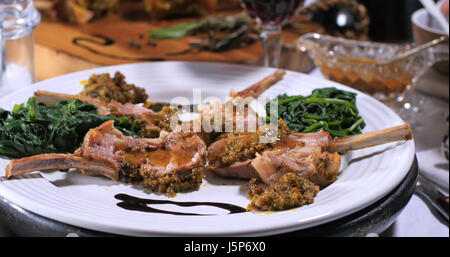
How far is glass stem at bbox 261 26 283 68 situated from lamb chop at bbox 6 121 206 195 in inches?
70.9

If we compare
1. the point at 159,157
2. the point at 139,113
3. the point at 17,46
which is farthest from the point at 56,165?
the point at 17,46

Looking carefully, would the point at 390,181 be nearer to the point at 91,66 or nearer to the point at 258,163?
the point at 258,163

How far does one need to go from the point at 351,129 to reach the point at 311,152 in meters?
0.58

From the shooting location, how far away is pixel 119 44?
4.84 m

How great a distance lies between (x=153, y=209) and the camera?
7.21 feet

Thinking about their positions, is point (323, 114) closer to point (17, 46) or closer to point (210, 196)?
point (210, 196)

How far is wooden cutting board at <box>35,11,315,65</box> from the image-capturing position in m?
4.49

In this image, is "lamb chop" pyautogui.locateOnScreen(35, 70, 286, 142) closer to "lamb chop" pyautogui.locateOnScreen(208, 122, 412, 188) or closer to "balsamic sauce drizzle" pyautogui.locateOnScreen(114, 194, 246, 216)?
"lamb chop" pyautogui.locateOnScreen(208, 122, 412, 188)

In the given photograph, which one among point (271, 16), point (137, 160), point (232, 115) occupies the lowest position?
point (137, 160)

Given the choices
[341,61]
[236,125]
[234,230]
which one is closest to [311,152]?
[236,125]

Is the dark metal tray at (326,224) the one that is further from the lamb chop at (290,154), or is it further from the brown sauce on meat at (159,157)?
the brown sauce on meat at (159,157)

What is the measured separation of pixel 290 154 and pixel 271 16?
191cm

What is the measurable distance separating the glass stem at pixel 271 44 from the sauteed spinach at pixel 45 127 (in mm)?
1723

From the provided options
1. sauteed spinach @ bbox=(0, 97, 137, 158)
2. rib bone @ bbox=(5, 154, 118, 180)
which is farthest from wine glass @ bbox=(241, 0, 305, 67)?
rib bone @ bbox=(5, 154, 118, 180)
